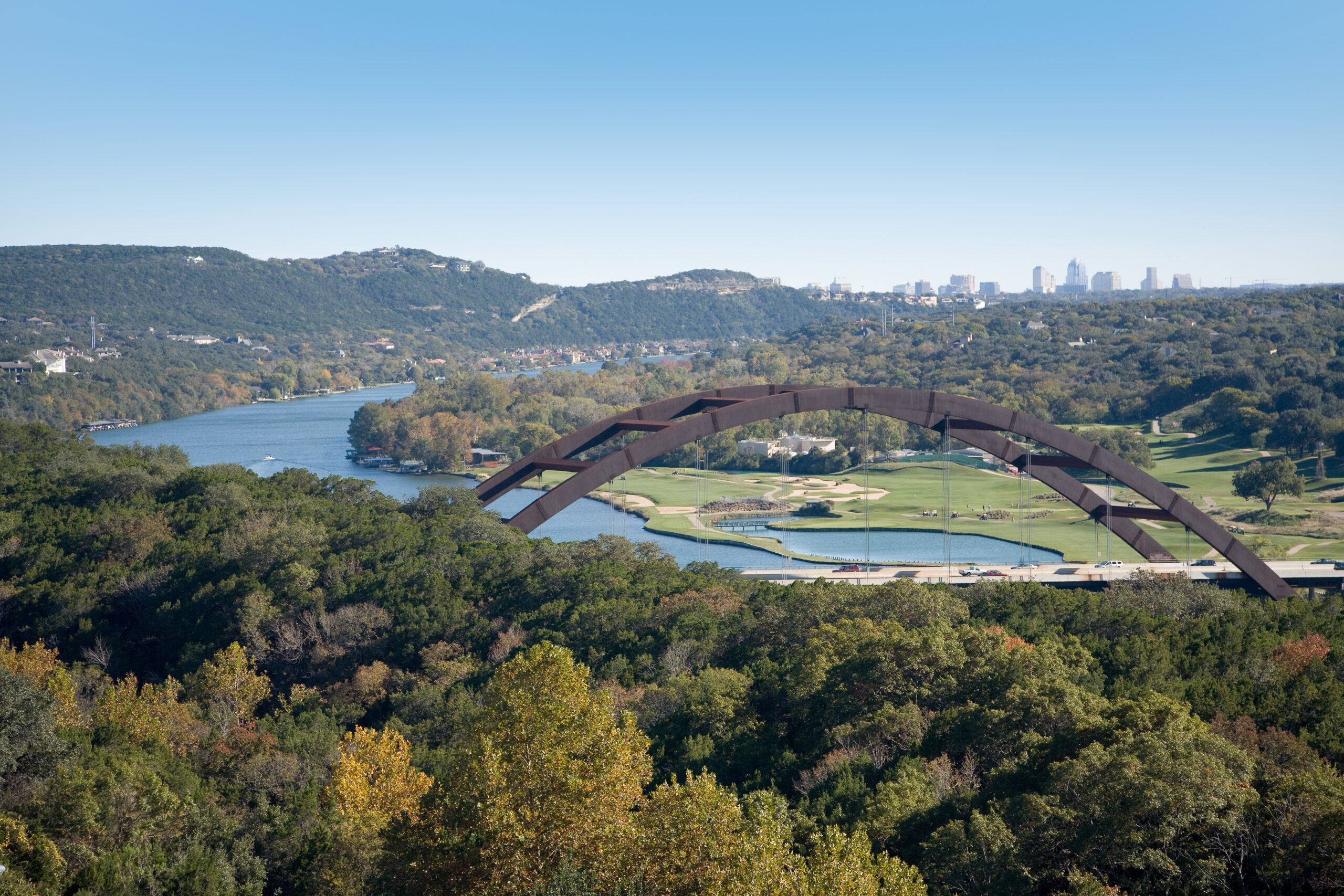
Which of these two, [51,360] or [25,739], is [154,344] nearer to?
[51,360]

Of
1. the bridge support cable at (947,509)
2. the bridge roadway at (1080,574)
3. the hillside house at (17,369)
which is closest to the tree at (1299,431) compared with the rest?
the bridge support cable at (947,509)

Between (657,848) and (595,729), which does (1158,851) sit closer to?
(657,848)

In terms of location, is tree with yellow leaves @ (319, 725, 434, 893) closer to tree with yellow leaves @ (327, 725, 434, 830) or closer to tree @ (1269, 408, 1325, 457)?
tree with yellow leaves @ (327, 725, 434, 830)

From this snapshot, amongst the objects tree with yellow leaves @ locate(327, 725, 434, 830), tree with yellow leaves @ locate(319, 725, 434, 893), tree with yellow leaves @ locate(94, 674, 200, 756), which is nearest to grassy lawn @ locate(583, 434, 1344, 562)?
tree with yellow leaves @ locate(94, 674, 200, 756)

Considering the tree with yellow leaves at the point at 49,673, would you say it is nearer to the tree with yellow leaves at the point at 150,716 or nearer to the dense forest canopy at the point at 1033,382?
the tree with yellow leaves at the point at 150,716

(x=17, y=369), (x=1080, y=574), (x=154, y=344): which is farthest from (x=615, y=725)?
(x=154, y=344)

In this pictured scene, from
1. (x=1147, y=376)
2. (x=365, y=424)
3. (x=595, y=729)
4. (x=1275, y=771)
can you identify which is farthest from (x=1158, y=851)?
(x=1147, y=376)

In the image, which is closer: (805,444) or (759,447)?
(805,444)
